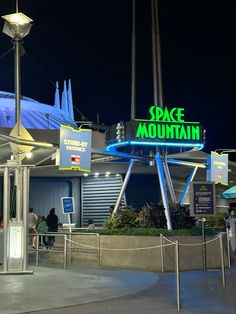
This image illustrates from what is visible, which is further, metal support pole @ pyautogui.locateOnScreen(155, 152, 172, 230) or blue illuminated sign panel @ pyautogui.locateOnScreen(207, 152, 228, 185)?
blue illuminated sign panel @ pyautogui.locateOnScreen(207, 152, 228, 185)

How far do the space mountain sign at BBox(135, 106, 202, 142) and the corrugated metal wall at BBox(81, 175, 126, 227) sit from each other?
14866mm

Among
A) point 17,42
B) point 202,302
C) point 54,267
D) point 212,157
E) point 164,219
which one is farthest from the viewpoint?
point 212,157

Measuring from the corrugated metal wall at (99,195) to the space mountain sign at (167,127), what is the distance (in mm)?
14866

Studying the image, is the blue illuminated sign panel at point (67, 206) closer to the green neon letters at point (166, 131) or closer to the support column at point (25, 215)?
the green neon letters at point (166, 131)

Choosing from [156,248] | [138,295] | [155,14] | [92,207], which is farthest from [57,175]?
[138,295]

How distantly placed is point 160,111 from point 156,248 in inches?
190

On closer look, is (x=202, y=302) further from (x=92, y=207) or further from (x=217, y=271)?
(x=92, y=207)

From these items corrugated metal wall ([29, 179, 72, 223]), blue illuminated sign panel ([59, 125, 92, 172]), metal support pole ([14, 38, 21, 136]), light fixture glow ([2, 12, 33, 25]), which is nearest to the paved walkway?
blue illuminated sign panel ([59, 125, 92, 172])

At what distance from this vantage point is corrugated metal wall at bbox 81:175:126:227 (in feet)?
106

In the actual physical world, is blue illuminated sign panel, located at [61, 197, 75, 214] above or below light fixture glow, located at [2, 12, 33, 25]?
below

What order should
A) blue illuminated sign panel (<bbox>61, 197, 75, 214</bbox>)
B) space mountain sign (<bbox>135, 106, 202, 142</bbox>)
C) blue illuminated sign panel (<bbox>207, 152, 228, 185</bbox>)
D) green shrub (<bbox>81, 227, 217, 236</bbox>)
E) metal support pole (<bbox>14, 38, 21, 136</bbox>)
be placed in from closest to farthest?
metal support pole (<bbox>14, 38, 21, 136</bbox>)
green shrub (<bbox>81, 227, 217, 236</bbox>)
space mountain sign (<bbox>135, 106, 202, 142</bbox>)
blue illuminated sign panel (<bbox>207, 152, 228, 185</bbox>)
blue illuminated sign panel (<bbox>61, 197, 75, 214</bbox>)

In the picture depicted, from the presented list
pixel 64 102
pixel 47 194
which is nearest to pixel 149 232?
pixel 47 194

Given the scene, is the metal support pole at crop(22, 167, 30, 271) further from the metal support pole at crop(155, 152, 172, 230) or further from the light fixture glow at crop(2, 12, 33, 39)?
the metal support pole at crop(155, 152, 172, 230)

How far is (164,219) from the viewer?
56.6ft
